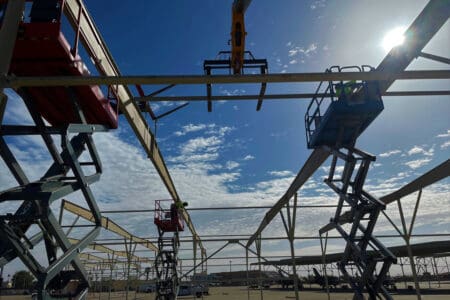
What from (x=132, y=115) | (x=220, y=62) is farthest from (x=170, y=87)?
(x=220, y=62)

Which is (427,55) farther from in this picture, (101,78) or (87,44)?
(87,44)

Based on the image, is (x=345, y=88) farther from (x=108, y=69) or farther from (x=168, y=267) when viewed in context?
(x=168, y=267)

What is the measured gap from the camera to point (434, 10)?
509 cm

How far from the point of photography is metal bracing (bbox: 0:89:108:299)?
5199 millimetres

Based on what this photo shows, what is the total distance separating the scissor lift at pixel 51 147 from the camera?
5098 mm

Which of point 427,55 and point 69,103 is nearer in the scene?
point 427,55

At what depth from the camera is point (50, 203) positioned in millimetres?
5199

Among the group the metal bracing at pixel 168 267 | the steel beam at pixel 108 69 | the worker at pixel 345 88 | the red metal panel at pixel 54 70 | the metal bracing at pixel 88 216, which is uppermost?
the worker at pixel 345 88

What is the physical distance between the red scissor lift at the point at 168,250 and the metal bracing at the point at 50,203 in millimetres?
11858

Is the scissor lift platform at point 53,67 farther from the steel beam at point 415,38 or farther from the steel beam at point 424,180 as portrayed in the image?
the steel beam at point 424,180

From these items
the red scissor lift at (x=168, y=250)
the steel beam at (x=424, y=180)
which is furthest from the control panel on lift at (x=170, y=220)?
the steel beam at (x=424, y=180)

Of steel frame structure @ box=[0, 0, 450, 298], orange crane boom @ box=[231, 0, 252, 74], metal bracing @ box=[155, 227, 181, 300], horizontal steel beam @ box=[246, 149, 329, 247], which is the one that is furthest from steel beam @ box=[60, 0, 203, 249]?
metal bracing @ box=[155, 227, 181, 300]

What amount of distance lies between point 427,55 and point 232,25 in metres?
3.54

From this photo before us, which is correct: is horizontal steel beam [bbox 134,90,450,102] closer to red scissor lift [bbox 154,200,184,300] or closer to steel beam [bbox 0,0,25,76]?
steel beam [bbox 0,0,25,76]
